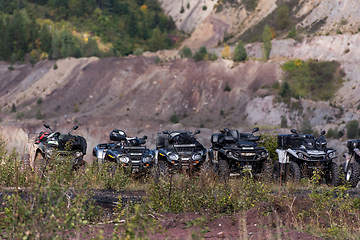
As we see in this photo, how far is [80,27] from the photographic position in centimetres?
10681

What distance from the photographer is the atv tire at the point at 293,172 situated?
15.1 m

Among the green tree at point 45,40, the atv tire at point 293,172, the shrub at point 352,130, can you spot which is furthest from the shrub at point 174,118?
the green tree at point 45,40

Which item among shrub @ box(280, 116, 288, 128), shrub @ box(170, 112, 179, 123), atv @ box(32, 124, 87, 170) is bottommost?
atv @ box(32, 124, 87, 170)

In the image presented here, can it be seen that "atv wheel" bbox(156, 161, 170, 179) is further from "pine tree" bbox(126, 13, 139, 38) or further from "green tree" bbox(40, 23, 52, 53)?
"pine tree" bbox(126, 13, 139, 38)

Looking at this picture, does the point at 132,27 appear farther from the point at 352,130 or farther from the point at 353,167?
the point at 353,167

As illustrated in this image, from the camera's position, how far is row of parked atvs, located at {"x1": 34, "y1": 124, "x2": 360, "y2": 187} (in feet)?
Answer: 50.2

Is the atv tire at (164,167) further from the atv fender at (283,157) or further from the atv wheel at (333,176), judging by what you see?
the atv wheel at (333,176)

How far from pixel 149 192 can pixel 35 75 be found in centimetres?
6378

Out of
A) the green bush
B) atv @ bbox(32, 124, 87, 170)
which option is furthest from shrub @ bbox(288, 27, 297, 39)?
atv @ bbox(32, 124, 87, 170)

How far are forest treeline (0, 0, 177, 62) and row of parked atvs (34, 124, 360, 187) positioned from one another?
6056 centimetres

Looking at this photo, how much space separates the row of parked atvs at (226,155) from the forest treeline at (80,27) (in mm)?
60558

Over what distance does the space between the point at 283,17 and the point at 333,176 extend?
234ft

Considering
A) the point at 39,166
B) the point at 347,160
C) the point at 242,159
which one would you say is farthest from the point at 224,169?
the point at 39,166

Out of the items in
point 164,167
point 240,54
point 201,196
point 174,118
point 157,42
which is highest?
point 157,42
